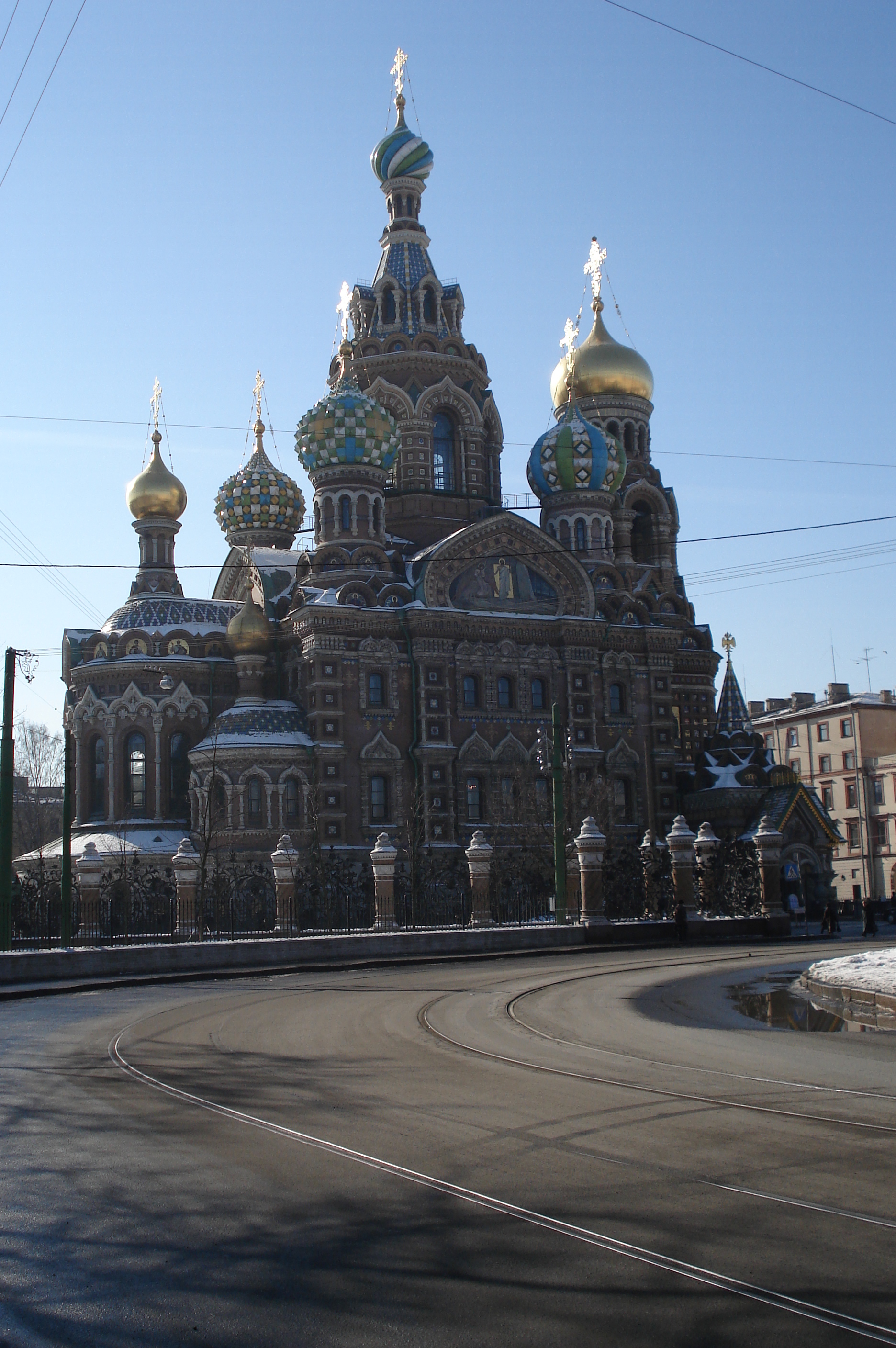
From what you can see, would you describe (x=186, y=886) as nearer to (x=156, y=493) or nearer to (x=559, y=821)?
(x=559, y=821)

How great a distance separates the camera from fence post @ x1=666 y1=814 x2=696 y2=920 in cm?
3123

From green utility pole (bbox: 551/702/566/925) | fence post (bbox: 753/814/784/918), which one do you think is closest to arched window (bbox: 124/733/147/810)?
green utility pole (bbox: 551/702/566/925)

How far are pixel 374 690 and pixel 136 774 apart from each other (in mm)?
7801

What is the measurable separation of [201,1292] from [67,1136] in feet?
Result: 9.66

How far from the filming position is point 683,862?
3125cm

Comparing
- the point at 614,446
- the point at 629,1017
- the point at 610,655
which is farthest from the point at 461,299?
the point at 629,1017

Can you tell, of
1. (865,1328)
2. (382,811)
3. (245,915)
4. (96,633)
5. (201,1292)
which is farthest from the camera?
(96,633)

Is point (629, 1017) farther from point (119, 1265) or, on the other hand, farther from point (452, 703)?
point (452, 703)

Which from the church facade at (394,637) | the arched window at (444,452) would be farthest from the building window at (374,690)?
the arched window at (444,452)

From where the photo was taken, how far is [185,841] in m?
27.0

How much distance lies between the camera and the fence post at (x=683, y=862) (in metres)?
31.2

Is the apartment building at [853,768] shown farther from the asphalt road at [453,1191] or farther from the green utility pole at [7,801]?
the asphalt road at [453,1191]

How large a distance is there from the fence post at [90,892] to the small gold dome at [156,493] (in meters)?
21.9

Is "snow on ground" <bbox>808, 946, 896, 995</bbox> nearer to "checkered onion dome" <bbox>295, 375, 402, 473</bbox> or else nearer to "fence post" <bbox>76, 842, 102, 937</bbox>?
"fence post" <bbox>76, 842, 102, 937</bbox>
